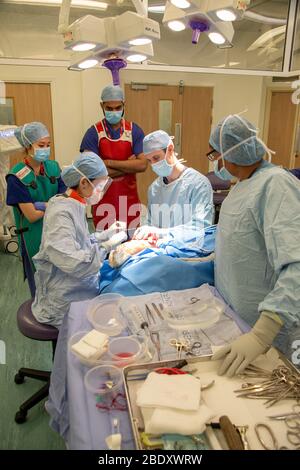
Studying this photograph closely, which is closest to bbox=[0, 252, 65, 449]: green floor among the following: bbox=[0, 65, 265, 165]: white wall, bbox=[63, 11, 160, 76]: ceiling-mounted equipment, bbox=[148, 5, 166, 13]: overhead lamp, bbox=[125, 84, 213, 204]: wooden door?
bbox=[63, 11, 160, 76]: ceiling-mounted equipment

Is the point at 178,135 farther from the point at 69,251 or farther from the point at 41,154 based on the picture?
the point at 69,251

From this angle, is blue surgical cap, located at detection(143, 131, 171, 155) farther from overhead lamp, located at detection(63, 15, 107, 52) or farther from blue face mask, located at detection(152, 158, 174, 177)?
overhead lamp, located at detection(63, 15, 107, 52)

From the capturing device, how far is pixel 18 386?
2.07 m

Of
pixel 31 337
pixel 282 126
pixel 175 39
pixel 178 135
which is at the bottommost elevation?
pixel 31 337

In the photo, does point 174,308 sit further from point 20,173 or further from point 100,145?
point 100,145

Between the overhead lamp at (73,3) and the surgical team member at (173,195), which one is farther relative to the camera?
the overhead lamp at (73,3)

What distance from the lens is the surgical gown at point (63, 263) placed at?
149cm

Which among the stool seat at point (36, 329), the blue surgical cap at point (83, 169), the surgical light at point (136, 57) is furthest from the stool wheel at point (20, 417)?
the surgical light at point (136, 57)

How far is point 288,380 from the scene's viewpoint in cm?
96

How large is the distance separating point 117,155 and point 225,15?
4.09 ft

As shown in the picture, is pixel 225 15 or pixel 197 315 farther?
pixel 225 15

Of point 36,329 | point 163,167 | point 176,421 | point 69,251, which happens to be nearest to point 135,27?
point 163,167

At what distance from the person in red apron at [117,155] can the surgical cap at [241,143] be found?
1.25 m
